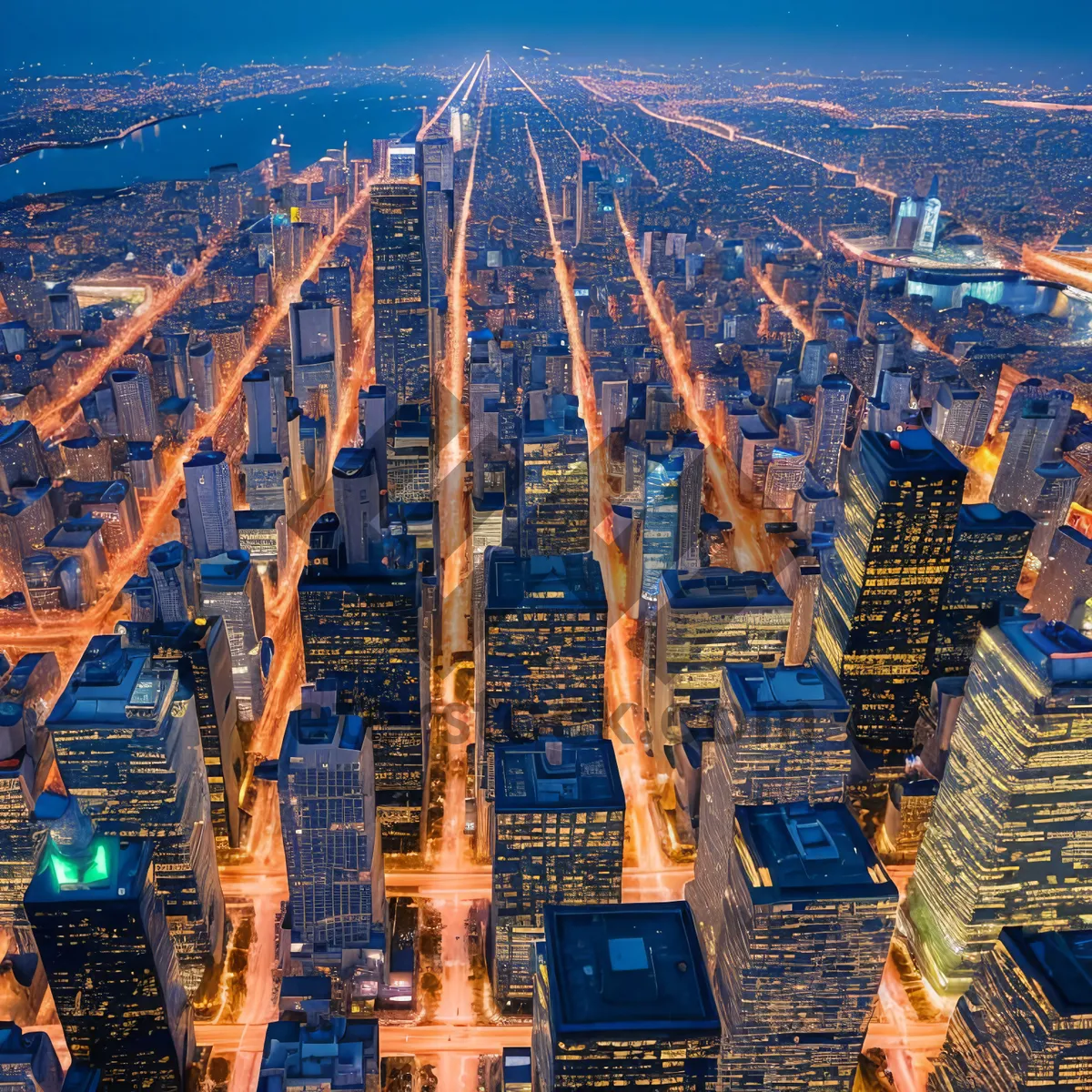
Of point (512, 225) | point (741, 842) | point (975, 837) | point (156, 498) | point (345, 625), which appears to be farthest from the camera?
point (512, 225)

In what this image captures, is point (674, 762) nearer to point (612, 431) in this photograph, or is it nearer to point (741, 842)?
point (741, 842)

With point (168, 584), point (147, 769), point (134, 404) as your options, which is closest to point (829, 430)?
point (168, 584)

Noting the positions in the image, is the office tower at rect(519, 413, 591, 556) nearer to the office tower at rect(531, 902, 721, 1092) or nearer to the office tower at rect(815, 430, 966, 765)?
the office tower at rect(815, 430, 966, 765)

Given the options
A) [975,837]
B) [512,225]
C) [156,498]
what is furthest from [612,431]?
[512,225]

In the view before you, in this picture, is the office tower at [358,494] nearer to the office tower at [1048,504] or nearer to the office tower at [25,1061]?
the office tower at [25,1061]

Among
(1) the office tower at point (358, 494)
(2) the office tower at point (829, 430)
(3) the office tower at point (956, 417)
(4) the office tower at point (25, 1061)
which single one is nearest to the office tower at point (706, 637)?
(1) the office tower at point (358, 494)

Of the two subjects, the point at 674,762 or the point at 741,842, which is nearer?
the point at 741,842
